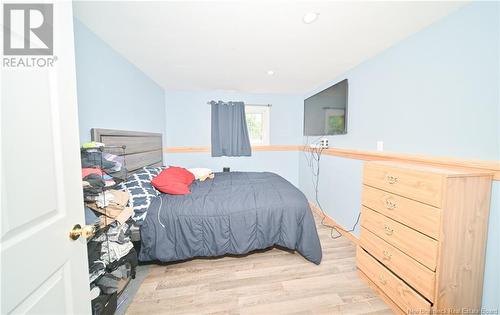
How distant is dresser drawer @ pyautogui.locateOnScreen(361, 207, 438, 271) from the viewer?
1.15 m

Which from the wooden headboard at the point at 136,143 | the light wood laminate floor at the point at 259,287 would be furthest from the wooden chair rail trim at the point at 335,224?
the wooden headboard at the point at 136,143

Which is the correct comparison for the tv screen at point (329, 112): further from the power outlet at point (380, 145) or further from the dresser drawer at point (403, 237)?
the dresser drawer at point (403, 237)

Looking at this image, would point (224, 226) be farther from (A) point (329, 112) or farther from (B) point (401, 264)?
(A) point (329, 112)

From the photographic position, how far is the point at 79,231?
0.76 meters

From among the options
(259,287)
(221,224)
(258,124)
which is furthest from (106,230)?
(258,124)

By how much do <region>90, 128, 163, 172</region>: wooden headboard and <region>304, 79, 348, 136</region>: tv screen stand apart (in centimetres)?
264

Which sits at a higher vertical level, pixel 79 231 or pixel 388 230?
pixel 79 231

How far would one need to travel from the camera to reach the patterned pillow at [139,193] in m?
1.72

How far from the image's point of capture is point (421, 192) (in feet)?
3.93

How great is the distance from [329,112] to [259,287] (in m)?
2.39

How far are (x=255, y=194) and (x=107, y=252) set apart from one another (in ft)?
4.36

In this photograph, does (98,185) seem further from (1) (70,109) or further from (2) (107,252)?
(1) (70,109)

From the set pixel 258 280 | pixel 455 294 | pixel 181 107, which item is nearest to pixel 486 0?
pixel 455 294

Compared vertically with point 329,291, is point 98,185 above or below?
above
